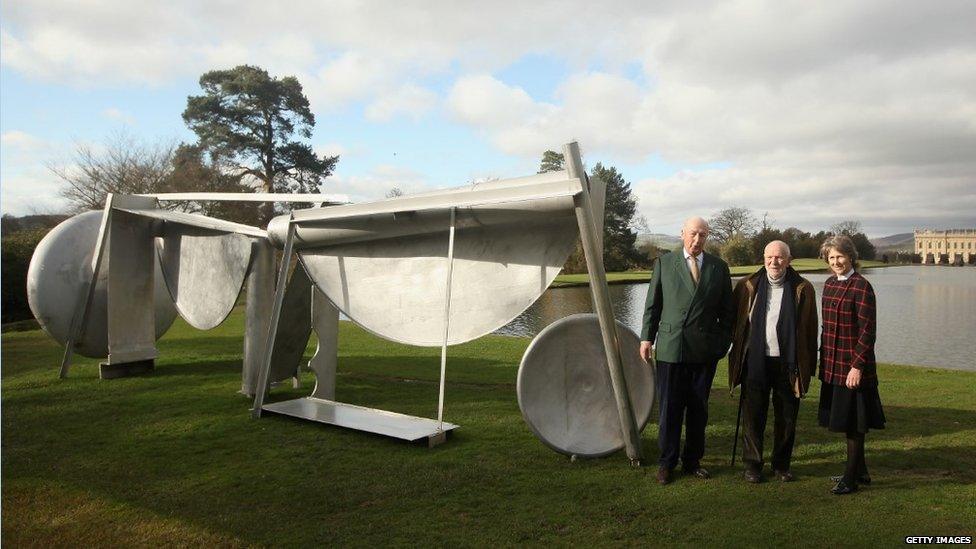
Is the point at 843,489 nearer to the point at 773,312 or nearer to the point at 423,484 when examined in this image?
the point at 773,312

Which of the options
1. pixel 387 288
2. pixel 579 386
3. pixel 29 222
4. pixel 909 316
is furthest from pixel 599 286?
pixel 29 222

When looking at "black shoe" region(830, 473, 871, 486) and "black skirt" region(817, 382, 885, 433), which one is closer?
"black skirt" region(817, 382, 885, 433)

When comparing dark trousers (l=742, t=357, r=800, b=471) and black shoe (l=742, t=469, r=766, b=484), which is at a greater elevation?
dark trousers (l=742, t=357, r=800, b=471)

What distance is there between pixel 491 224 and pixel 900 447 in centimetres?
453

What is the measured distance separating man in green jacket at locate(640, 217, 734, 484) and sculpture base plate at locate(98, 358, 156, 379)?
9.00 m

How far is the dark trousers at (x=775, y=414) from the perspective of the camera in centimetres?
505

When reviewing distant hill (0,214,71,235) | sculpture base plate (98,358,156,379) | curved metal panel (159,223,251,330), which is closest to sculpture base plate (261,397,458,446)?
curved metal panel (159,223,251,330)

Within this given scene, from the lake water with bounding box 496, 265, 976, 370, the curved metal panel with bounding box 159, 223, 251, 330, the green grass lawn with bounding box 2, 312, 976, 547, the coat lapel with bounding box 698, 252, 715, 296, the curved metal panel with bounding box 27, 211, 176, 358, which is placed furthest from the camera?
the lake water with bounding box 496, 265, 976, 370

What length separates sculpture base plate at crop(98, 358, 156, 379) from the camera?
1019 centimetres

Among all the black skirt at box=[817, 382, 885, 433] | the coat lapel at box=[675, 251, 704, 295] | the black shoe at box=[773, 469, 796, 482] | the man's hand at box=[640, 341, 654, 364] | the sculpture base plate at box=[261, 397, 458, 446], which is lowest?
the sculpture base plate at box=[261, 397, 458, 446]

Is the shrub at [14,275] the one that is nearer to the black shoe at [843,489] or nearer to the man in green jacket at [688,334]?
the man in green jacket at [688,334]

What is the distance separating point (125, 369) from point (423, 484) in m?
7.51

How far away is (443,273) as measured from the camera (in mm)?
6883

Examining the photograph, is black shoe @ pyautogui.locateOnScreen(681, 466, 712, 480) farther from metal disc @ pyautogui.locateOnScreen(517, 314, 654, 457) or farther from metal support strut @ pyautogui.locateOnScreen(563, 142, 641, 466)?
metal disc @ pyautogui.locateOnScreen(517, 314, 654, 457)
